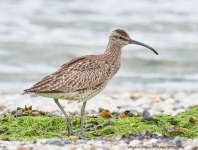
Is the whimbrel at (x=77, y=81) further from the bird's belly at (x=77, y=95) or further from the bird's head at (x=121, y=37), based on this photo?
the bird's head at (x=121, y=37)

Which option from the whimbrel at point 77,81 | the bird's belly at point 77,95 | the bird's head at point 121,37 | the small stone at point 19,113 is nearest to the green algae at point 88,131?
the small stone at point 19,113

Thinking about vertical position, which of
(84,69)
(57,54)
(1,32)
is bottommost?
(84,69)

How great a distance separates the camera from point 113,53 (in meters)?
6.78

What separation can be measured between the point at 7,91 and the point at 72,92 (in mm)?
6831

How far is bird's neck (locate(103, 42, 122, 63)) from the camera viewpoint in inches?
264

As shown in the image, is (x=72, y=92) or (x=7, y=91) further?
(x=7, y=91)

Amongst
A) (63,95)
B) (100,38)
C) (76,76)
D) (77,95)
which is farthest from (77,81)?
(100,38)

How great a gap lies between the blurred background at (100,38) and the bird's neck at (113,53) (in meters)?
5.85

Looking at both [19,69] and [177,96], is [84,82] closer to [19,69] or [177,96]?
[177,96]

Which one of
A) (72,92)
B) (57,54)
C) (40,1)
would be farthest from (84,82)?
(40,1)

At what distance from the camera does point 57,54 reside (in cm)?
1722

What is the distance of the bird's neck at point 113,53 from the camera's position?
22.0ft

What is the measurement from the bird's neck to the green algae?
4.21 feet

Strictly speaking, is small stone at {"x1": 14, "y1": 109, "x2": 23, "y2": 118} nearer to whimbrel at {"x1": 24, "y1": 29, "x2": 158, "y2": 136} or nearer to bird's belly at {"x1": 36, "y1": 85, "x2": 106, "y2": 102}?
whimbrel at {"x1": 24, "y1": 29, "x2": 158, "y2": 136}
